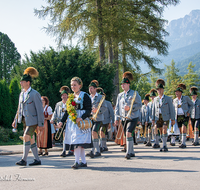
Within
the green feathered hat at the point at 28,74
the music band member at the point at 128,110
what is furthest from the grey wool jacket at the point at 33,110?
the music band member at the point at 128,110

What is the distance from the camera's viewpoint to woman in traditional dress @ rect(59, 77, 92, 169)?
606cm

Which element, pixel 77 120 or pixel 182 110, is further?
pixel 182 110

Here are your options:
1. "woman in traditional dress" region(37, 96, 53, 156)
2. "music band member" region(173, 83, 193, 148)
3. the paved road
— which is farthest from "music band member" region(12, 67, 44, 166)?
"music band member" region(173, 83, 193, 148)

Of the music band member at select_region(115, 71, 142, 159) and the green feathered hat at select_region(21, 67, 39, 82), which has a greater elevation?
the green feathered hat at select_region(21, 67, 39, 82)

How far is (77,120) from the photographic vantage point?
6023 mm

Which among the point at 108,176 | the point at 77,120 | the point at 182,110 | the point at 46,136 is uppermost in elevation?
the point at 182,110

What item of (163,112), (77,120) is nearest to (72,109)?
(77,120)

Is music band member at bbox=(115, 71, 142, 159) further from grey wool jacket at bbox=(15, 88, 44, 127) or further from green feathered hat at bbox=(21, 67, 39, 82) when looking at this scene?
green feathered hat at bbox=(21, 67, 39, 82)

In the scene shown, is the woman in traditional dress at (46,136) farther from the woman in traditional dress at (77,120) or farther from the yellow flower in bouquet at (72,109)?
the yellow flower in bouquet at (72,109)

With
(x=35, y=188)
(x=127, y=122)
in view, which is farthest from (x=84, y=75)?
(x=35, y=188)

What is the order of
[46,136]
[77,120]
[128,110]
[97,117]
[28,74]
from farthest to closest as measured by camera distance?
[46,136], [97,117], [128,110], [28,74], [77,120]

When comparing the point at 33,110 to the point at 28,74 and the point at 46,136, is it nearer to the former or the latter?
the point at 28,74

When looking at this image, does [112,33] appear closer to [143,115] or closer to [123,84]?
[143,115]

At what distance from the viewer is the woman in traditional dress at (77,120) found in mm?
6062
